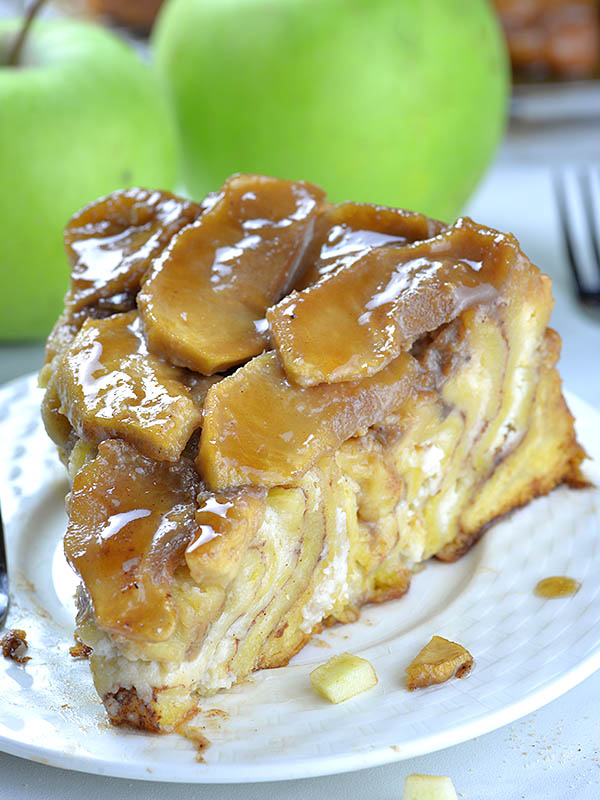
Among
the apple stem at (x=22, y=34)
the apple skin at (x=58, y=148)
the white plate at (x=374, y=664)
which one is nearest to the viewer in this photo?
the white plate at (x=374, y=664)

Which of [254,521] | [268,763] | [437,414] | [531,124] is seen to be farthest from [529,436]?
[531,124]

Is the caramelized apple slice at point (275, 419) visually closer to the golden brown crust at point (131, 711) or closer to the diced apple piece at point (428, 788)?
the golden brown crust at point (131, 711)

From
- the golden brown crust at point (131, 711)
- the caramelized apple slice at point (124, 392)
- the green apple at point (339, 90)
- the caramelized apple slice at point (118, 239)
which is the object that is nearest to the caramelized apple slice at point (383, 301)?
the caramelized apple slice at point (124, 392)

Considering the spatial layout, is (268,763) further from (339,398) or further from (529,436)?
(529,436)

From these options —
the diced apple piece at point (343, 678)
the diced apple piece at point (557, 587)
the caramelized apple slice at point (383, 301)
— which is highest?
the caramelized apple slice at point (383, 301)

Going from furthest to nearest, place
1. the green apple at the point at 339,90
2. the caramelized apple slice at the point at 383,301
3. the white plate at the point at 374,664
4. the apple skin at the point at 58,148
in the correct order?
the green apple at the point at 339,90, the apple skin at the point at 58,148, the caramelized apple slice at the point at 383,301, the white plate at the point at 374,664

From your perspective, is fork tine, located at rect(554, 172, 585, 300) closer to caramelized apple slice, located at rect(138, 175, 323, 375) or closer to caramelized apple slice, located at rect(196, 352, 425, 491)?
caramelized apple slice, located at rect(138, 175, 323, 375)

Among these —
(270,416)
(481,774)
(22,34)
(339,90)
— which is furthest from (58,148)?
(481,774)
